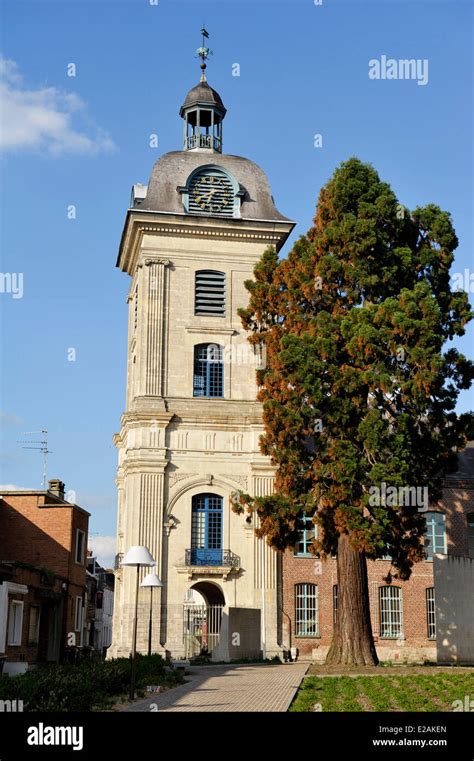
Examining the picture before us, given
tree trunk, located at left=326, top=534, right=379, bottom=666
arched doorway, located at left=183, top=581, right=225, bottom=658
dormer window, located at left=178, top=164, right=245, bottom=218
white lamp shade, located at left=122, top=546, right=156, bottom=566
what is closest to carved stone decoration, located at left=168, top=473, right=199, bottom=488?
arched doorway, located at left=183, top=581, right=225, bottom=658

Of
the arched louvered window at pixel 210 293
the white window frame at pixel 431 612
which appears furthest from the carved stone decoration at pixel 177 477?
the white window frame at pixel 431 612

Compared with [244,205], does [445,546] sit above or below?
below

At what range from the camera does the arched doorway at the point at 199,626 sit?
1293 inches

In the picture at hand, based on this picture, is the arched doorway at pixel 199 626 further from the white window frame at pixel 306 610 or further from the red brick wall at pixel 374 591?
the white window frame at pixel 306 610

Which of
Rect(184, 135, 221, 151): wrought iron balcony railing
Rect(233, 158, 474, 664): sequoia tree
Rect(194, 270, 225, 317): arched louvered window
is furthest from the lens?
Rect(184, 135, 221, 151): wrought iron balcony railing

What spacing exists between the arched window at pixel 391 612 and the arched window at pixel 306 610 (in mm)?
2666

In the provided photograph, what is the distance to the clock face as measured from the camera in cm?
3738

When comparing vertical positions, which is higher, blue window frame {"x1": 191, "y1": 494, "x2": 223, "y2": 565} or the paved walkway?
blue window frame {"x1": 191, "y1": 494, "x2": 223, "y2": 565}

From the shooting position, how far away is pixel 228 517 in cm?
3447

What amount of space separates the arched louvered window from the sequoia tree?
7.84 metres

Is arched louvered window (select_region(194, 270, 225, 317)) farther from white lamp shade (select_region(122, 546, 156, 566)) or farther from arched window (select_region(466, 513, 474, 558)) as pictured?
white lamp shade (select_region(122, 546, 156, 566))
